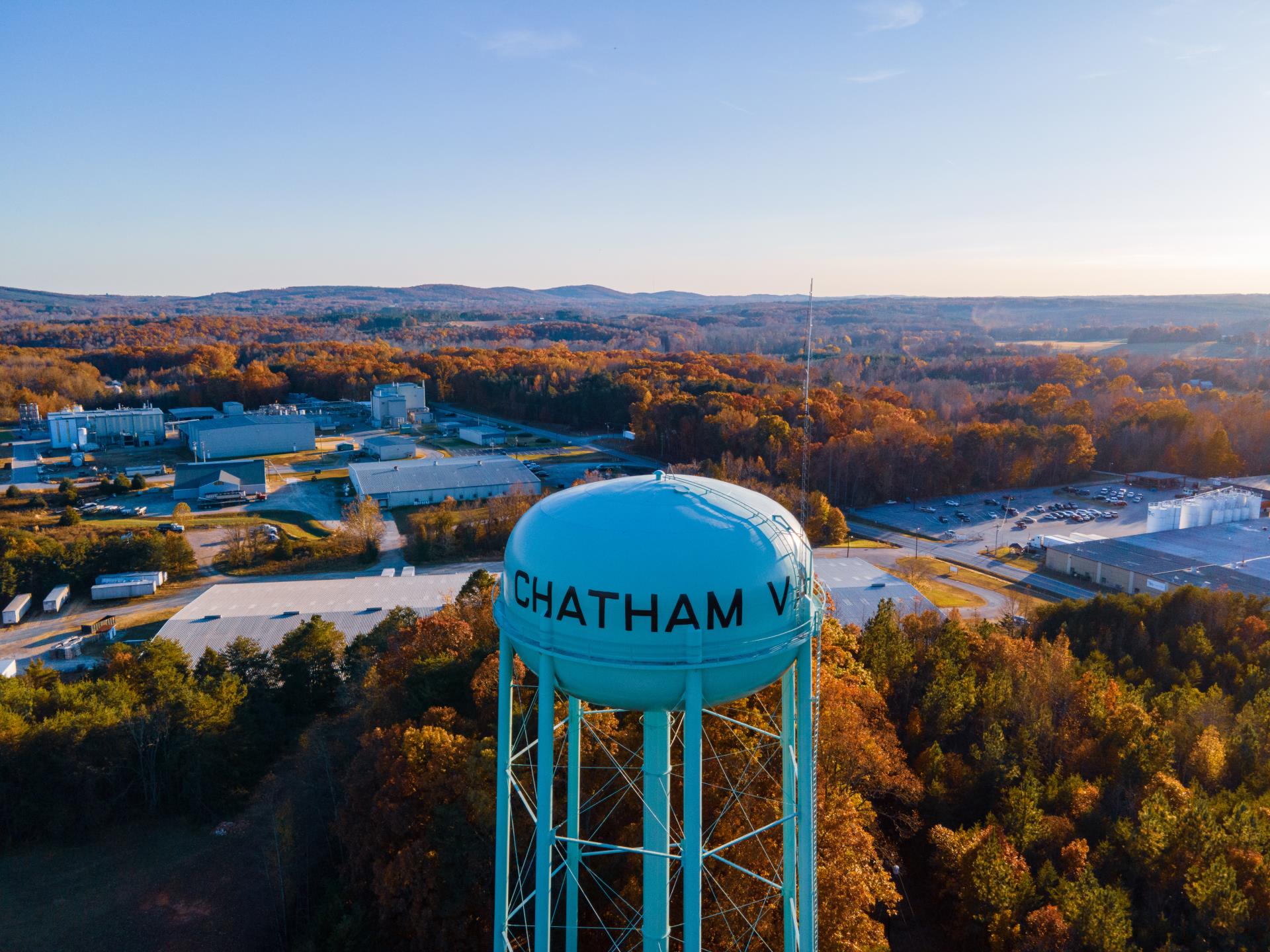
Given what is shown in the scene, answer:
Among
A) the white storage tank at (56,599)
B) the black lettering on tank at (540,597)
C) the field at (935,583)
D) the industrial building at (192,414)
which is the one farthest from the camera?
the industrial building at (192,414)

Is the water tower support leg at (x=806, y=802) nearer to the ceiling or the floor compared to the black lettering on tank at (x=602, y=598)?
nearer to the floor

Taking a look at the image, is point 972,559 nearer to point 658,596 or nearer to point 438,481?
point 438,481

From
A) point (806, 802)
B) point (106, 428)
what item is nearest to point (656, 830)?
point (806, 802)

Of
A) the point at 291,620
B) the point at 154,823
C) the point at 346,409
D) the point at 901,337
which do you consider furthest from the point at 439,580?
the point at 901,337

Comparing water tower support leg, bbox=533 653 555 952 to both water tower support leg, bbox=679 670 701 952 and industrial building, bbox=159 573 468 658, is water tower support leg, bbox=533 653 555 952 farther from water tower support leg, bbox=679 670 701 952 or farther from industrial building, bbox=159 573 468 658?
industrial building, bbox=159 573 468 658

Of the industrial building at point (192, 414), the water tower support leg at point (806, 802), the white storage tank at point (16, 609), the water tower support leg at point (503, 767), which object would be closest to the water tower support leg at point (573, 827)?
the water tower support leg at point (503, 767)

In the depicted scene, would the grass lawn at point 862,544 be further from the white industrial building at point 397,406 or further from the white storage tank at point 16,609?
the white industrial building at point 397,406

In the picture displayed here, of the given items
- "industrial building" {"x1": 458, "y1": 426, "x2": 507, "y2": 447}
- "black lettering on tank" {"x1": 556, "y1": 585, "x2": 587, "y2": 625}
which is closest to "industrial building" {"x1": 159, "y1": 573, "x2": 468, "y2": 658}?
"black lettering on tank" {"x1": 556, "y1": 585, "x2": 587, "y2": 625}
